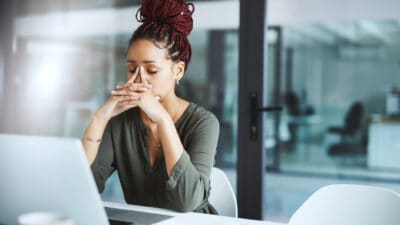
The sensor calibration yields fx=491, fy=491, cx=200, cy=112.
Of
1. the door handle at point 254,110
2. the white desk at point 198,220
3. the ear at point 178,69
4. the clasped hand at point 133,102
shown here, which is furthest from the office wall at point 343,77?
the white desk at point 198,220

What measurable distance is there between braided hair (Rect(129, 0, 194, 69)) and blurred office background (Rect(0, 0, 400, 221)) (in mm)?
709

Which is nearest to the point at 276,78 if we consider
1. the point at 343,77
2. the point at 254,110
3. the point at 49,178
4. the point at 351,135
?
the point at 254,110

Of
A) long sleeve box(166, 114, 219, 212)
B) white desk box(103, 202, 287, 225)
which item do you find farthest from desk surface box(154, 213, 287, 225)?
long sleeve box(166, 114, 219, 212)

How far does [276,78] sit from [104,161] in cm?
132

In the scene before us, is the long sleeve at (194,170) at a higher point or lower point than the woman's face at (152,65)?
lower

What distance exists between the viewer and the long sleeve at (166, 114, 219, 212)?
1790mm

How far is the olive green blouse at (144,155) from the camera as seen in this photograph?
6.53 feet

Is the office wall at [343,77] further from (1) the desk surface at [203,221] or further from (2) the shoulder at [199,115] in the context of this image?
(1) the desk surface at [203,221]

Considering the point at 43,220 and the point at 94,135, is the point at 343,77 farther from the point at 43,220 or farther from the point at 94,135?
the point at 43,220

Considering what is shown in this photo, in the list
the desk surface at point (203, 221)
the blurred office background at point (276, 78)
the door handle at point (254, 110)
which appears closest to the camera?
the desk surface at point (203, 221)

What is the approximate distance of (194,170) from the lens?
1849 millimetres

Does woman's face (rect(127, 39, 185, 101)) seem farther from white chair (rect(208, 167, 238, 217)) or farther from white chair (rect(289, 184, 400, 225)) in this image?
white chair (rect(289, 184, 400, 225))

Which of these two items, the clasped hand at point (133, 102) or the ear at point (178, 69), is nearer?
the clasped hand at point (133, 102)

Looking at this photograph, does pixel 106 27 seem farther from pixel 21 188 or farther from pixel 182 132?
pixel 21 188
